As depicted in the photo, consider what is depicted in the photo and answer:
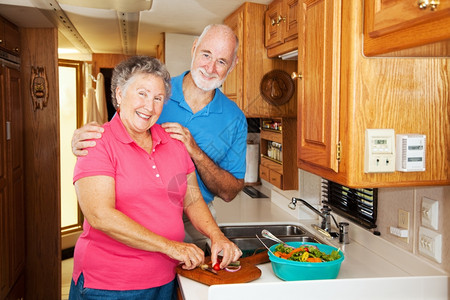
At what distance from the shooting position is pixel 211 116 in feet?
6.73

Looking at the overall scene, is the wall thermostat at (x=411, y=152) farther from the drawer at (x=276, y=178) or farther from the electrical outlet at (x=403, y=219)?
the drawer at (x=276, y=178)

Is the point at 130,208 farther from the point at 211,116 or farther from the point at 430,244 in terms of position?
the point at 430,244

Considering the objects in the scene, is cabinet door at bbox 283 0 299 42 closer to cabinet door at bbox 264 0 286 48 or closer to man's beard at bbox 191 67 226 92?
cabinet door at bbox 264 0 286 48

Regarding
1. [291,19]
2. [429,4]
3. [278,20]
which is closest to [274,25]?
[278,20]

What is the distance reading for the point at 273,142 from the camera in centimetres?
283

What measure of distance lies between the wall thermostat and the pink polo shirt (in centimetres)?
79

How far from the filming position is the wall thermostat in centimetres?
127

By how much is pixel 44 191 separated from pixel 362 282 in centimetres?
305

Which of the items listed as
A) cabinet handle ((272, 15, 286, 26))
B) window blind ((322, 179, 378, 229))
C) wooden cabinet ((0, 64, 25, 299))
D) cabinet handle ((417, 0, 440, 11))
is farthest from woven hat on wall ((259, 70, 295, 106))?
wooden cabinet ((0, 64, 25, 299))

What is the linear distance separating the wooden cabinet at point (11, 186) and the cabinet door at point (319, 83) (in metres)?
2.26

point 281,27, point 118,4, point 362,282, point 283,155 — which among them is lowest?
point 362,282

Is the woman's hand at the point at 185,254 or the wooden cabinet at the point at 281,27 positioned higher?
the wooden cabinet at the point at 281,27

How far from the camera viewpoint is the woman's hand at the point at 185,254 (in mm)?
1552

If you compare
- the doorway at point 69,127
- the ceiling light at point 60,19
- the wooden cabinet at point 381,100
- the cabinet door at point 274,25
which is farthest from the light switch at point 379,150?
the doorway at point 69,127
